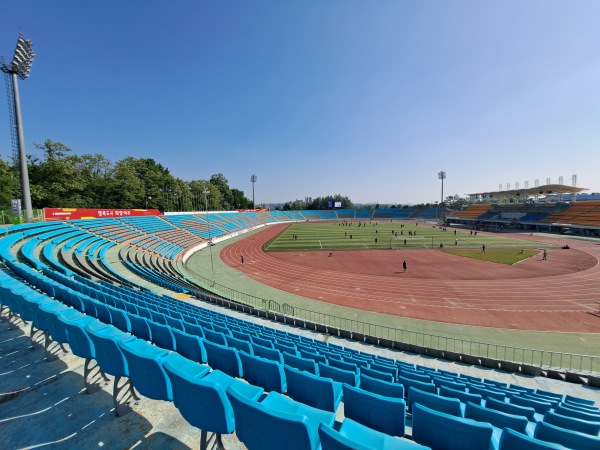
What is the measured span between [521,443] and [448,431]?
0.65 metres

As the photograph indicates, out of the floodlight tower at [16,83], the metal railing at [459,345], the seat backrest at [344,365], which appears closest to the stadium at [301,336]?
the metal railing at [459,345]

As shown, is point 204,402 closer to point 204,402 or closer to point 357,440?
point 204,402

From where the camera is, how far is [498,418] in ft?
12.2

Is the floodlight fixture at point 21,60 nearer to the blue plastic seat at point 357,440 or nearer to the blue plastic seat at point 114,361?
the blue plastic seat at point 114,361

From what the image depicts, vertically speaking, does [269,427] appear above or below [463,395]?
above

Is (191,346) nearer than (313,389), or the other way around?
(313,389)

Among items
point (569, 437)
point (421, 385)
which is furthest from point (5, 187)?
point (569, 437)

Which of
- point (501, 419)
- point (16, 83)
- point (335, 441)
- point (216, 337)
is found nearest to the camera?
point (335, 441)

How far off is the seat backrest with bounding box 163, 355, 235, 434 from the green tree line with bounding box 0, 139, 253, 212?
4343cm

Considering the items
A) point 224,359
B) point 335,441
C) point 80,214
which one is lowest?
point 224,359

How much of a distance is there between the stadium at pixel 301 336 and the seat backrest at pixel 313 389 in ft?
0.09

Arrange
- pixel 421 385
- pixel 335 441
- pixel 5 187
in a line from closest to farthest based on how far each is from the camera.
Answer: pixel 335 441 < pixel 421 385 < pixel 5 187

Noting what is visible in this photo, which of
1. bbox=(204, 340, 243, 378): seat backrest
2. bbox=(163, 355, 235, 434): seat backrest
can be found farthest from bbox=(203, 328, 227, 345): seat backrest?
bbox=(163, 355, 235, 434): seat backrest

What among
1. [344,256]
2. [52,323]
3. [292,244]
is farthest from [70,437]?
[292,244]
